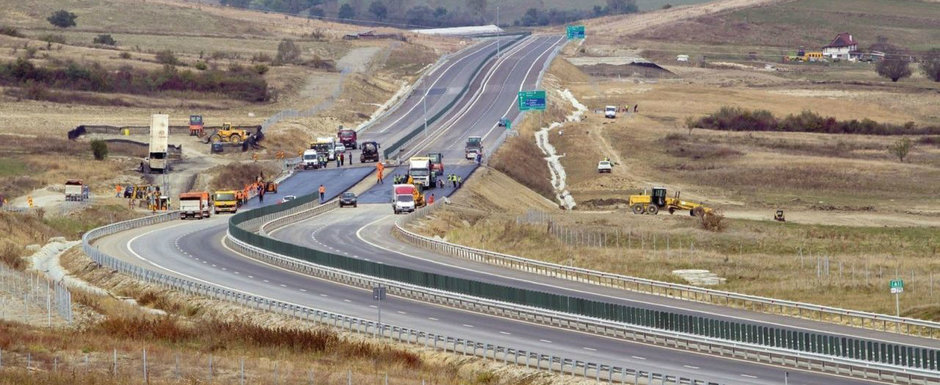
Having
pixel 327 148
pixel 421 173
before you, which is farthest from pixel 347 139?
pixel 421 173

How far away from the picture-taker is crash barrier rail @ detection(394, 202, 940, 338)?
58000mm

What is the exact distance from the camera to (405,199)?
101 metres

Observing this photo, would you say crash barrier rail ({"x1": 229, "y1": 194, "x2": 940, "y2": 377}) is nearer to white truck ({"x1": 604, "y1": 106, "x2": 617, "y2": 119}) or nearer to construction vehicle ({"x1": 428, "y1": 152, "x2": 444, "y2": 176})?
construction vehicle ({"x1": 428, "y1": 152, "x2": 444, "y2": 176})

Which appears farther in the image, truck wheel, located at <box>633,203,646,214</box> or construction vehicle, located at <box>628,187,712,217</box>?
truck wheel, located at <box>633,203,646,214</box>

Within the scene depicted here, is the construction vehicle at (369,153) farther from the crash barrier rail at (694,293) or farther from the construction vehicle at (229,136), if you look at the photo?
the crash barrier rail at (694,293)

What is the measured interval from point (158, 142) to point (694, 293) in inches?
2495

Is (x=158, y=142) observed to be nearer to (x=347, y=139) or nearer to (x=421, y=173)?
(x=421, y=173)

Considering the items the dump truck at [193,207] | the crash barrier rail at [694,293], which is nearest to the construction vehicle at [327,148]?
the dump truck at [193,207]

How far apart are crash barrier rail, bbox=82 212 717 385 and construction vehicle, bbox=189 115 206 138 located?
225 ft

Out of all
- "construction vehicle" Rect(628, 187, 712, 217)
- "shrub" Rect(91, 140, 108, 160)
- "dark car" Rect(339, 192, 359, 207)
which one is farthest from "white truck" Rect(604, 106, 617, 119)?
"dark car" Rect(339, 192, 359, 207)

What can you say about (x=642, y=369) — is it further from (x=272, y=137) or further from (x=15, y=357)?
(x=272, y=137)

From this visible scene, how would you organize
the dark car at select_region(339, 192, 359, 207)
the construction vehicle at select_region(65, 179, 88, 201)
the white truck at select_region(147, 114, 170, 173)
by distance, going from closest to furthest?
the dark car at select_region(339, 192, 359, 207) → the construction vehicle at select_region(65, 179, 88, 201) → the white truck at select_region(147, 114, 170, 173)

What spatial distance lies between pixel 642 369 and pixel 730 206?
6721 centimetres

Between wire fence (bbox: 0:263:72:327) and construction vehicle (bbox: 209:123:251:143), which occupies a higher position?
construction vehicle (bbox: 209:123:251:143)
